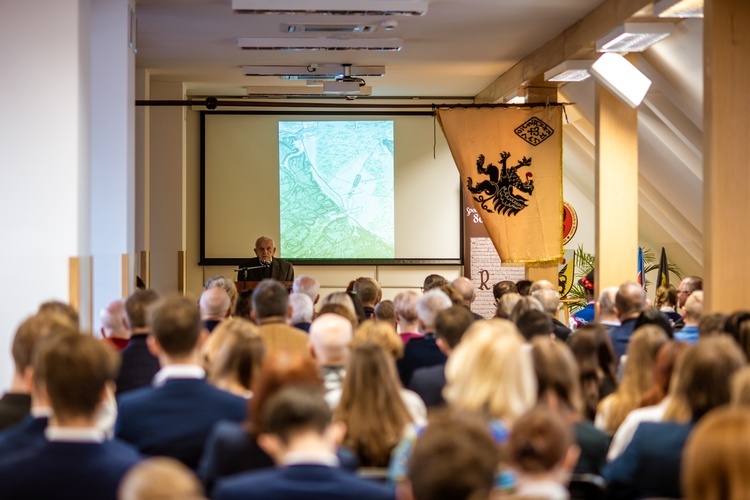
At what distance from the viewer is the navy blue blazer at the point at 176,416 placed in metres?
3.83

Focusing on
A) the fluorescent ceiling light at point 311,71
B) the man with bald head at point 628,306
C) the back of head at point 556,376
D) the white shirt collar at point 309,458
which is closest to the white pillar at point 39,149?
the man with bald head at point 628,306

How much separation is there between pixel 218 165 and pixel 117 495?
13.1 metres

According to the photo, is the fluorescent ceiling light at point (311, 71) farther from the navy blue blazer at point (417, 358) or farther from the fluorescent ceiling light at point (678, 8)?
the navy blue blazer at point (417, 358)

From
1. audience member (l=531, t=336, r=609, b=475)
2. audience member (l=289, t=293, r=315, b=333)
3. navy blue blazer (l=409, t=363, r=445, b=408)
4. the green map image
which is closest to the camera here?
audience member (l=531, t=336, r=609, b=475)

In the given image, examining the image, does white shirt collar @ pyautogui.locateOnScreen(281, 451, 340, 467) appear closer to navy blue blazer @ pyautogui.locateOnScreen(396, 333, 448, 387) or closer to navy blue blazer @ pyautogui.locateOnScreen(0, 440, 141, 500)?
navy blue blazer @ pyautogui.locateOnScreen(0, 440, 141, 500)

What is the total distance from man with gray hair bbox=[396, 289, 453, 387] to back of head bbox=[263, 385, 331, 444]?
3.15 meters

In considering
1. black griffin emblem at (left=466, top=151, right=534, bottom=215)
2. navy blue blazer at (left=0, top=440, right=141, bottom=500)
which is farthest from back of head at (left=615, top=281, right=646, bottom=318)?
navy blue blazer at (left=0, top=440, right=141, bottom=500)

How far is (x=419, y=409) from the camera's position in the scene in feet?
13.9

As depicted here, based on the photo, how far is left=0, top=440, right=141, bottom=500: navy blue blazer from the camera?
294 cm

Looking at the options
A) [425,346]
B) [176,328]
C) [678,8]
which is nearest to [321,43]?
[678,8]

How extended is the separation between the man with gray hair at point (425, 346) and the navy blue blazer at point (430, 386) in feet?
3.59

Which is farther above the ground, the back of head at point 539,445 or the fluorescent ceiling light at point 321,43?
the fluorescent ceiling light at point 321,43

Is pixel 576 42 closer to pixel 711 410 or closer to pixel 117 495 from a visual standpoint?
pixel 711 410

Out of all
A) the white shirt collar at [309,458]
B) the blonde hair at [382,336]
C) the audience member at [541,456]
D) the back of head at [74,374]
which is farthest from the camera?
the blonde hair at [382,336]
